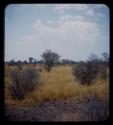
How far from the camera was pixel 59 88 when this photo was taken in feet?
7.79

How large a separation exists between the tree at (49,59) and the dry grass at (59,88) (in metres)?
0.05

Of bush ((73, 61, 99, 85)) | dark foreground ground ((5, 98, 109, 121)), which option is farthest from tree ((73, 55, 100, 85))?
dark foreground ground ((5, 98, 109, 121))

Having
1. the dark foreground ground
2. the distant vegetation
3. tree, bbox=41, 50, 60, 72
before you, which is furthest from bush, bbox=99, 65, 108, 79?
tree, bbox=41, 50, 60, 72

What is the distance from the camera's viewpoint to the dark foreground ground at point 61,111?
2.41 meters

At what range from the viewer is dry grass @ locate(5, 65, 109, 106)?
2.38 m

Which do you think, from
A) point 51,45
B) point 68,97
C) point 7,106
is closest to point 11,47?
point 51,45

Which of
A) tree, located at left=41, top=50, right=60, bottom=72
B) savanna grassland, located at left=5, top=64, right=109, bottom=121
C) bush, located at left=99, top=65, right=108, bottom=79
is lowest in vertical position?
savanna grassland, located at left=5, top=64, right=109, bottom=121

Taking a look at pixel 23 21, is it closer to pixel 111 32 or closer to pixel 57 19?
pixel 57 19

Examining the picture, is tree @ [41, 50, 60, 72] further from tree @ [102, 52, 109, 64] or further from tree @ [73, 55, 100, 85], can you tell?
tree @ [102, 52, 109, 64]

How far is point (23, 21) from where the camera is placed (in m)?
2.47

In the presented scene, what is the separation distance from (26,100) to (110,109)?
76 centimetres

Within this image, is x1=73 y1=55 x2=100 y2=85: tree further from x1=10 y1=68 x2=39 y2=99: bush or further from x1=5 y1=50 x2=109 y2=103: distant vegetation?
x1=10 y1=68 x2=39 y2=99: bush

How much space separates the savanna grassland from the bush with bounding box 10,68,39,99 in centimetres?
3

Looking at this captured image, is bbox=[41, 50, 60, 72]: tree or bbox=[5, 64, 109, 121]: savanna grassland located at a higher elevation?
bbox=[41, 50, 60, 72]: tree
